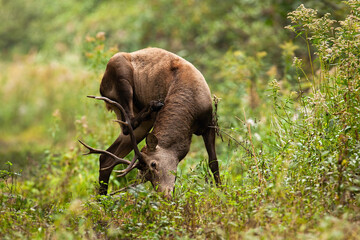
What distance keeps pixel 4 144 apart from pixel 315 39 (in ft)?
31.7

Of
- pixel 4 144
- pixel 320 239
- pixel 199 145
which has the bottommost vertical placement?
pixel 4 144

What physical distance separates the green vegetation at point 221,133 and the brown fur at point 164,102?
11.4 inches

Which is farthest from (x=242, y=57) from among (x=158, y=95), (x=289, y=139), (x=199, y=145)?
(x=289, y=139)

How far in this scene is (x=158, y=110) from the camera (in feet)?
20.3

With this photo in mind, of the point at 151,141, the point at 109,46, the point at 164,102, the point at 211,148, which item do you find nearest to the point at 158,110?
the point at 164,102

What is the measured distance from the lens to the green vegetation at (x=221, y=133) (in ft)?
14.7

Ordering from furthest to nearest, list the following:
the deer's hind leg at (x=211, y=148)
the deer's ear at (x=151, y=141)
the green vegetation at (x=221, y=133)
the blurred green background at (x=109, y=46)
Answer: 1. the blurred green background at (x=109, y=46)
2. the deer's hind leg at (x=211, y=148)
3. the deer's ear at (x=151, y=141)
4. the green vegetation at (x=221, y=133)

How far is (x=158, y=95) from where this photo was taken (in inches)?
250

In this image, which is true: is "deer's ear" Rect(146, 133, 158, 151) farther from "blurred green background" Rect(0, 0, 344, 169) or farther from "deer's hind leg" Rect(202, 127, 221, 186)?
"blurred green background" Rect(0, 0, 344, 169)

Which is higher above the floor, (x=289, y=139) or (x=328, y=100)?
(x=328, y=100)

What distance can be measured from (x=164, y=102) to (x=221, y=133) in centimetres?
100

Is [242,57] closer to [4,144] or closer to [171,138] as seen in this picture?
[171,138]

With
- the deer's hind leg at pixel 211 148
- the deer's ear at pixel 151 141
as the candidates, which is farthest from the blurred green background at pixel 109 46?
the deer's ear at pixel 151 141

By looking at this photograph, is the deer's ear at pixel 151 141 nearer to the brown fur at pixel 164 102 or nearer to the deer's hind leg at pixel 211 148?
the brown fur at pixel 164 102
